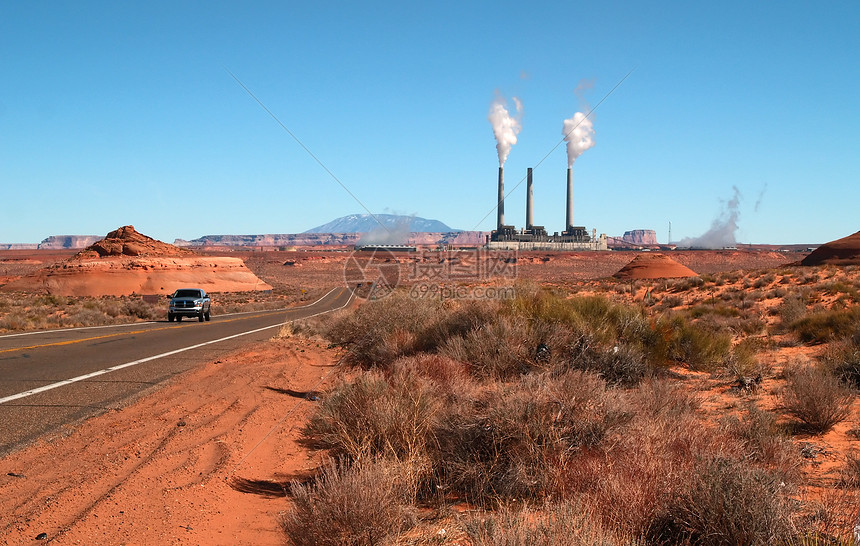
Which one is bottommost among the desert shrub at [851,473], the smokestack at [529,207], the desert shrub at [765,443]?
the desert shrub at [851,473]

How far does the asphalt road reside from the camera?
838 cm

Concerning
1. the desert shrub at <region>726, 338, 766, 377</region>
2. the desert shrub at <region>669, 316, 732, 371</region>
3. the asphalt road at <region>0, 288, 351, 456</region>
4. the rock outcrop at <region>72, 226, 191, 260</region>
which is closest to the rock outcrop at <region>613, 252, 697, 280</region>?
the rock outcrop at <region>72, 226, 191, 260</region>

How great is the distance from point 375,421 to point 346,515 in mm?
2185

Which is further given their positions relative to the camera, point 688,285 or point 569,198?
point 569,198

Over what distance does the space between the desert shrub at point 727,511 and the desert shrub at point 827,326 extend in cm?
1210

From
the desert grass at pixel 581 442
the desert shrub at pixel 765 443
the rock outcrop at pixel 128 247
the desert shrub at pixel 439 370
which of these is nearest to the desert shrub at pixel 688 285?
the desert grass at pixel 581 442

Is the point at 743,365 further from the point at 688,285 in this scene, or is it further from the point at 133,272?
the point at 133,272

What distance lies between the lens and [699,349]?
12203 mm

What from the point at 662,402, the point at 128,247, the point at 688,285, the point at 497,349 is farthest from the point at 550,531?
the point at 128,247

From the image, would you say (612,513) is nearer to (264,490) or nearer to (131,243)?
(264,490)

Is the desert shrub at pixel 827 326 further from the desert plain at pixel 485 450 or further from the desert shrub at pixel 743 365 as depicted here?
the desert shrub at pixel 743 365

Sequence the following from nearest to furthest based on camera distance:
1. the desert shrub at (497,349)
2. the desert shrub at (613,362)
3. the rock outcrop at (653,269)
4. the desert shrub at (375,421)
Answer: the desert shrub at (375,421)
the desert shrub at (613,362)
the desert shrub at (497,349)
the rock outcrop at (653,269)

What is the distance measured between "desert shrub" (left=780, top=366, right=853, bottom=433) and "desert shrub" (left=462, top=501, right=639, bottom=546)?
5172 mm

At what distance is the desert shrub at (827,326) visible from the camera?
14609mm
